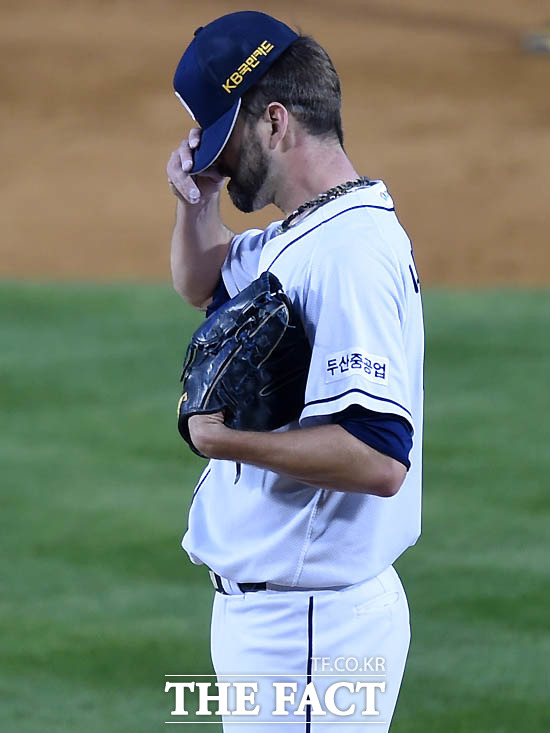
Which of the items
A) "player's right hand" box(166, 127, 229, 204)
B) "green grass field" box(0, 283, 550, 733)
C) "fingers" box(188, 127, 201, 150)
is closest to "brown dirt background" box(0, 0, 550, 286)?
"green grass field" box(0, 283, 550, 733)

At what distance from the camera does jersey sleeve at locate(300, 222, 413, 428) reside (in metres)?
2.39

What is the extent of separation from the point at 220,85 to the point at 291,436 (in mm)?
753

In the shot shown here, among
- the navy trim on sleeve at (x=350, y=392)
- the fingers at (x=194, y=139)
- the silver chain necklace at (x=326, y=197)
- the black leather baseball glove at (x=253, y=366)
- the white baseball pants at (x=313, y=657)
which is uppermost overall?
the fingers at (x=194, y=139)

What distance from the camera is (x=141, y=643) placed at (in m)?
5.11

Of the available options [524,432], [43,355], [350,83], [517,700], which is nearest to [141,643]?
[517,700]

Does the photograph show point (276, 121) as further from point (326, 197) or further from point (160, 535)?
point (160, 535)

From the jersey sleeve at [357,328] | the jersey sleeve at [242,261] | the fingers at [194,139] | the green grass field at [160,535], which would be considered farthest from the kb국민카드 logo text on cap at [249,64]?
the green grass field at [160,535]

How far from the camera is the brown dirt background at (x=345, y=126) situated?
15.2 m

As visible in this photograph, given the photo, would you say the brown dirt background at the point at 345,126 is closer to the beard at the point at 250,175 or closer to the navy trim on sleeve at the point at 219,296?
the navy trim on sleeve at the point at 219,296

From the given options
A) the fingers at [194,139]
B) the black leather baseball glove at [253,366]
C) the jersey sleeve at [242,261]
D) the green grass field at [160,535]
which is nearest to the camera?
the black leather baseball glove at [253,366]

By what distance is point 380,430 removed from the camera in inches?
94.3

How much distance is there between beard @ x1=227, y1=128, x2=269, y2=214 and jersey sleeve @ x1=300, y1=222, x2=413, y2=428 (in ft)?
0.87

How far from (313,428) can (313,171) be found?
542 mm

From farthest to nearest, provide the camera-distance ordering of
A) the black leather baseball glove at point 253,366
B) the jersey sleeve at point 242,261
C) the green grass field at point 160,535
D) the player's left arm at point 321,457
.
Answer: the green grass field at point 160,535
the jersey sleeve at point 242,261
the black leather baseball glove at point 253,366
the player's left arm at point 321,457
